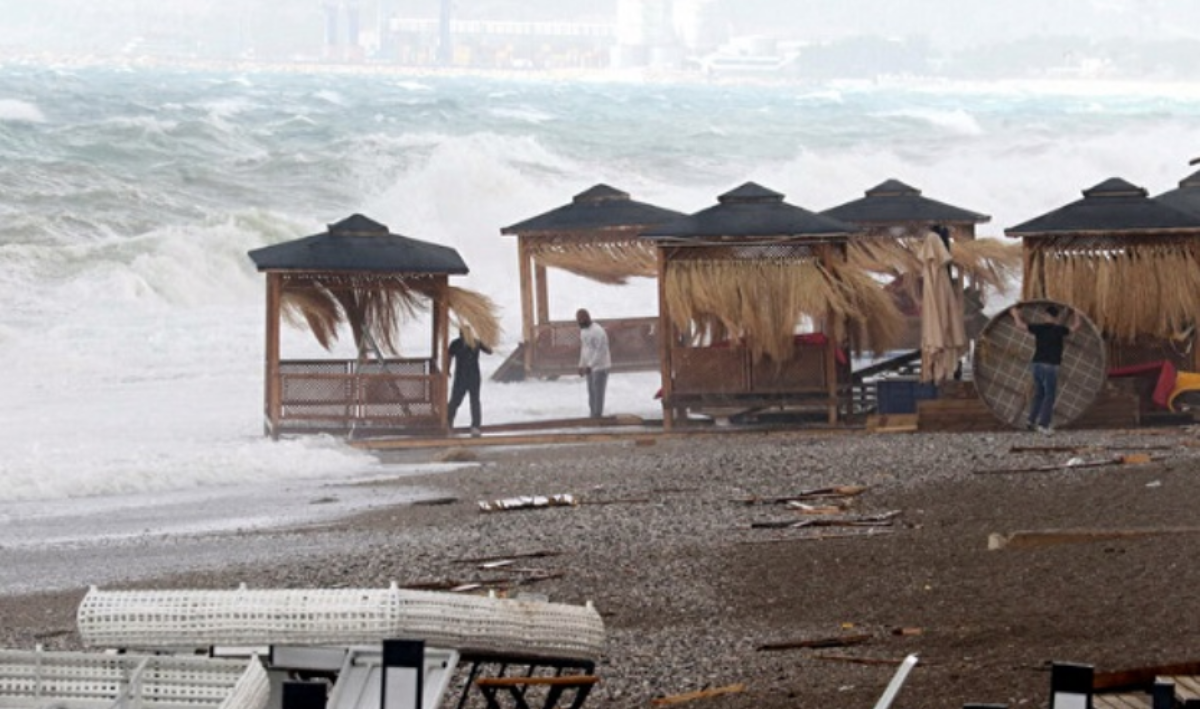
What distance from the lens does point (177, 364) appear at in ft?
95.3

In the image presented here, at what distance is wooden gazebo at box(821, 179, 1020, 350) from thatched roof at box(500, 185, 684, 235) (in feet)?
6.38

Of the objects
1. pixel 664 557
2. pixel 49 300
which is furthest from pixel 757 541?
pixel 49 300

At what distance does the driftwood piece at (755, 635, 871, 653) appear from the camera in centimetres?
932

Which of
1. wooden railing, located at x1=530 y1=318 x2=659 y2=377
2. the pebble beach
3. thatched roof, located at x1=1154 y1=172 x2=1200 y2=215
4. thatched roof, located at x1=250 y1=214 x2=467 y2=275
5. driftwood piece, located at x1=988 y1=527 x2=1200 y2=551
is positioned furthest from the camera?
wooden railing, located at x1=530 y1=318 x2=659 y2=377

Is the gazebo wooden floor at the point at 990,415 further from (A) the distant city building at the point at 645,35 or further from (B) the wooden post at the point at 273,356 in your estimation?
(A) the distant city building at the point at 645,35

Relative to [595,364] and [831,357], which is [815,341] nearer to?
[831,357]

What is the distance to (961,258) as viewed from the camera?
24609mm

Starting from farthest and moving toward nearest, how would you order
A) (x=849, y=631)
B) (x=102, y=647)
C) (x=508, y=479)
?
(x=508, y=479) < (x=849, y=631) < (x=102, y=647)

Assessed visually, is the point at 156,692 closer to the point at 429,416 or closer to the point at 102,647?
the point at 102,647

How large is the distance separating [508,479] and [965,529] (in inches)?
199

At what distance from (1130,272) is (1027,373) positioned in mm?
1316

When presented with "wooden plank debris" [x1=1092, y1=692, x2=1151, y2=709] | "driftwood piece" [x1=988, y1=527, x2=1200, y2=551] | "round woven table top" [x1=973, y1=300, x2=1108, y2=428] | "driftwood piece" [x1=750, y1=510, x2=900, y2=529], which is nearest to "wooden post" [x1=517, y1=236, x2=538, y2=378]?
"round woven table top" [x1=973, y1=300, x2=1108, y2=428]

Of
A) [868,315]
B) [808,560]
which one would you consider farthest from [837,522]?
[868,315]

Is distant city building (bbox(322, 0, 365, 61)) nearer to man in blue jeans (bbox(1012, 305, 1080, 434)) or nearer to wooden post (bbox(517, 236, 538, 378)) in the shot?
wooden post (bbox(517, 236, 538, 378))
